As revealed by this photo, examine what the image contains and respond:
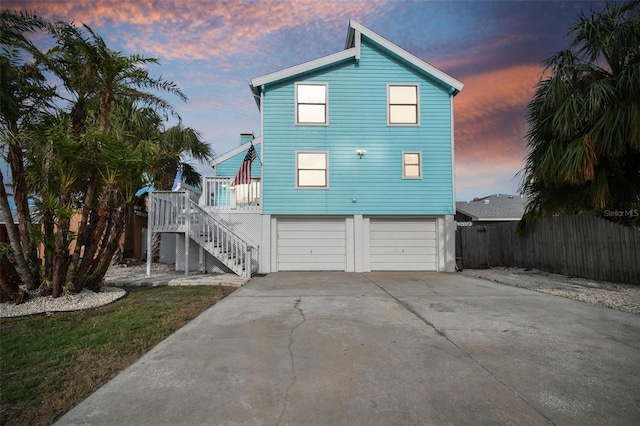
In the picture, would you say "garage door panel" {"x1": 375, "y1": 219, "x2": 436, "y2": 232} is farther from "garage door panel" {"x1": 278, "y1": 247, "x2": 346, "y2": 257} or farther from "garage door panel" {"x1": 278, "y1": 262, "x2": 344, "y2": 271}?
"garage door panel" {"x1": 278, "y1": 262, "x2": 344, "y2": 271}

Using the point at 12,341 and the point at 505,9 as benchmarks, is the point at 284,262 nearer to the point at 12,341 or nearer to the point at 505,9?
the point at 12,341

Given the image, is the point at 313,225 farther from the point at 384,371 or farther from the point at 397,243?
the point at 384,371

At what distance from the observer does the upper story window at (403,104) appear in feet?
40.6

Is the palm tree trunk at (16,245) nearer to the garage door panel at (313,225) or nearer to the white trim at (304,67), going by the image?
the garage door panel at (313,225)

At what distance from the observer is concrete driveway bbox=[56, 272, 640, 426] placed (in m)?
2.39

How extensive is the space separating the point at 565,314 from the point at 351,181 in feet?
25.8

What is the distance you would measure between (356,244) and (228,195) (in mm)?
5129

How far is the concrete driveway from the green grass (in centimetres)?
23

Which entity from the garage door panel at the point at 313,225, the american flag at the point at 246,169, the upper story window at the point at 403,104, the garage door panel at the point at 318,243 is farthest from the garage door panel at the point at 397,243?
the american flag at the point at 246,169

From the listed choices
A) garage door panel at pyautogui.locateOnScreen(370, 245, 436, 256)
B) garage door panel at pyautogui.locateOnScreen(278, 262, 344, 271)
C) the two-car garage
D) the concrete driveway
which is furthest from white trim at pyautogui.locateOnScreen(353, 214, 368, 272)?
the concrete driveway

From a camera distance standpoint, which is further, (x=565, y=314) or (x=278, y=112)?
(x=278, y=112)

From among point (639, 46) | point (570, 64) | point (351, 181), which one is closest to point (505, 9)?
point (570, 64)

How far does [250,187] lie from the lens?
40.9 feet

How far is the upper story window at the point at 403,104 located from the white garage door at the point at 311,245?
174 inches
